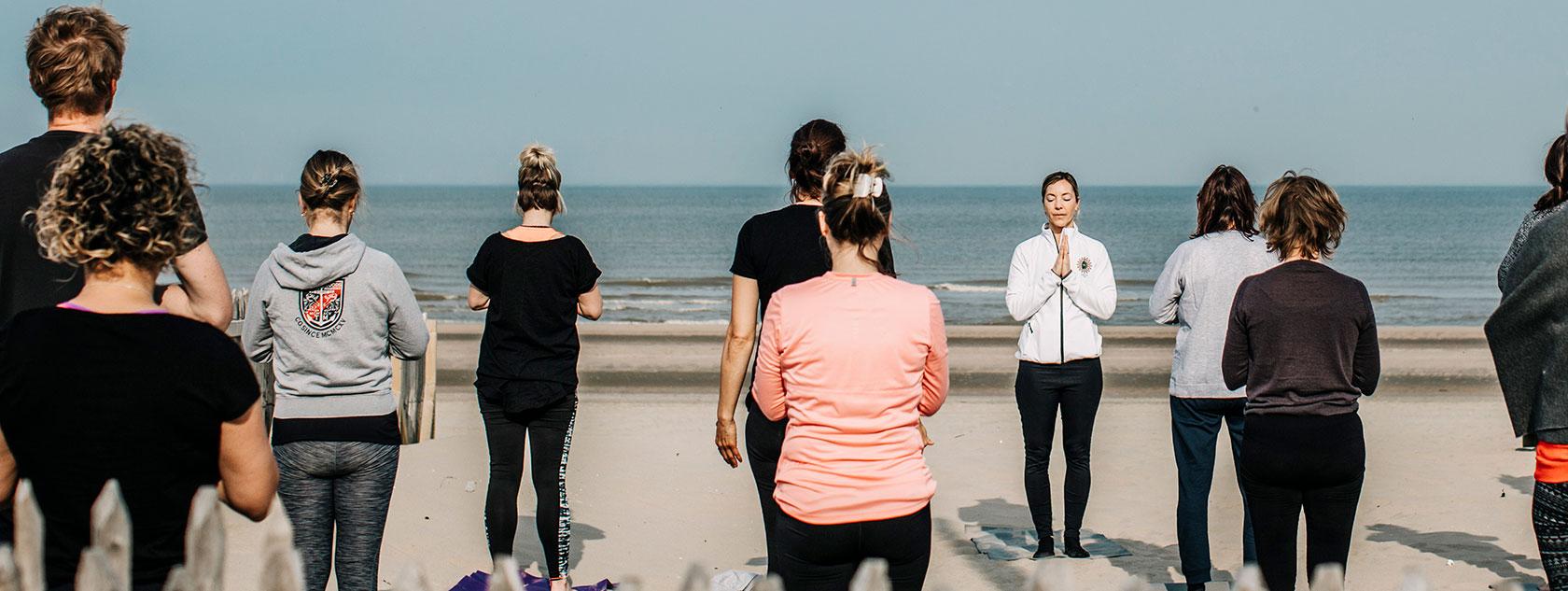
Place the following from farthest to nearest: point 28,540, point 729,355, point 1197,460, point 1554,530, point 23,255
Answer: point 1197,460
point 729,355
point 23,255
point 1554,530
point 28,540

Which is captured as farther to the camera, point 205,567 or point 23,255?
point 23,255

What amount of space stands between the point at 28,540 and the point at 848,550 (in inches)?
78.6

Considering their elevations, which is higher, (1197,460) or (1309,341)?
(1309,341)

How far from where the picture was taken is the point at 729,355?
4.92 metres

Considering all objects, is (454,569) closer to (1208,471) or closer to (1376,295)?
(1208,471)

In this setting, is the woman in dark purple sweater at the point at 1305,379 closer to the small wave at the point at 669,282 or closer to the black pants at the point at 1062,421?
the black pants at the point at 1062,421

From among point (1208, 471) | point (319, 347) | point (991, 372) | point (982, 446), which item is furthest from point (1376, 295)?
point (319, 347)

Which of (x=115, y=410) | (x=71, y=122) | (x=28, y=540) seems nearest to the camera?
(x=28, y=540)

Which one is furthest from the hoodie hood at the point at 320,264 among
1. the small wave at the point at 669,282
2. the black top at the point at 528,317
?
the small wave at the point at 669,282

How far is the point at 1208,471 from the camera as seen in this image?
5941 millimetres

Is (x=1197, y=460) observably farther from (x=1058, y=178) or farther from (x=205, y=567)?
(x=205, y=567)

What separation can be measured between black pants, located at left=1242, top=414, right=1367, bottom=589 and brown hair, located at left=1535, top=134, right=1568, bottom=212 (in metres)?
1.06

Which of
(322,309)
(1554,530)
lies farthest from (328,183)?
(1554,530)

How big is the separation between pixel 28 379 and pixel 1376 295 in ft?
132
